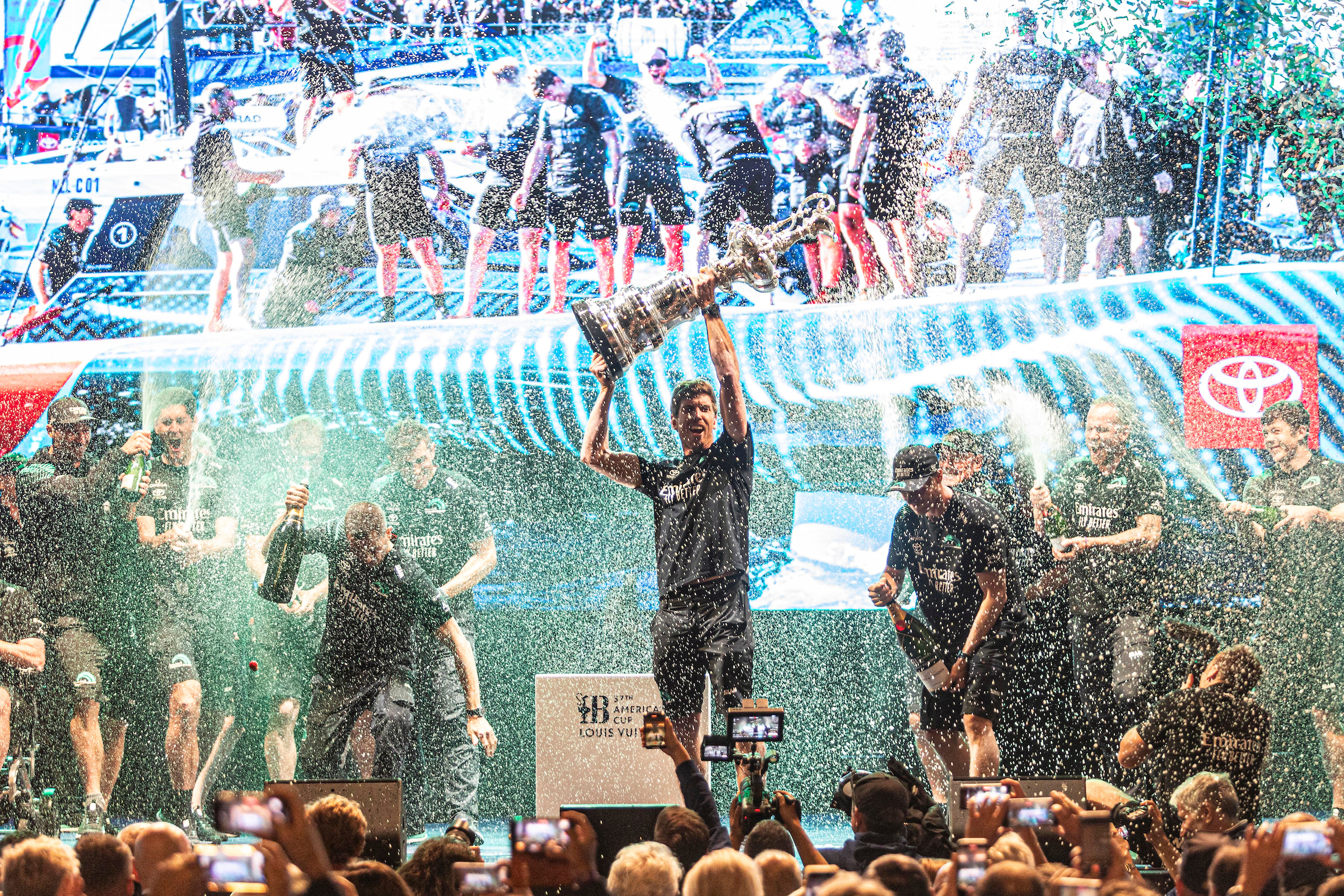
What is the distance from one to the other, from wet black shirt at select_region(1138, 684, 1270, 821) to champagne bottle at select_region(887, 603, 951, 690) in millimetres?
1182

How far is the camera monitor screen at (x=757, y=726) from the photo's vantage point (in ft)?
16.6

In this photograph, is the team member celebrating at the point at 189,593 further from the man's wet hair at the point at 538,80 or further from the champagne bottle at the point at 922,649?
the champagne bottle at the point at 922,649

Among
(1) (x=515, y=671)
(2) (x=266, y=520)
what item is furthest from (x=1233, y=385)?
(2) (x=266, y=520)

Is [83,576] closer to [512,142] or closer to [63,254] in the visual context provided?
[63,254]

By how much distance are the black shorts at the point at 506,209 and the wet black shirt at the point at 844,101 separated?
156 centimetres

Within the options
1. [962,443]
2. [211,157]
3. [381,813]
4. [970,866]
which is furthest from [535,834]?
[211,157]

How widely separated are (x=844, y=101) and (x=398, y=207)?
2.46 meters

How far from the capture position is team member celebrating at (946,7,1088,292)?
7.49 m

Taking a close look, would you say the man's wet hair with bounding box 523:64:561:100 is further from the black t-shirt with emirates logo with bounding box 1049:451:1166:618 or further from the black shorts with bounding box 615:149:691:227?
the black t-shirt with emirates logo with bounding box 1049:451:1166:618

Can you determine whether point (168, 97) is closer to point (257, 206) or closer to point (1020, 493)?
point (257, 206)

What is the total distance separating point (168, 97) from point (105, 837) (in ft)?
18.8

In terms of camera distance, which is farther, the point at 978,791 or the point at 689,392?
the point at 689,392

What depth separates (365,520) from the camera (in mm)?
7141

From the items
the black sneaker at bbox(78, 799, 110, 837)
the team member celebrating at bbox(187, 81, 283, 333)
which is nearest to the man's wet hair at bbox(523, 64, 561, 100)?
the team member celebrating at bbox(187, 81, 283, 333)
